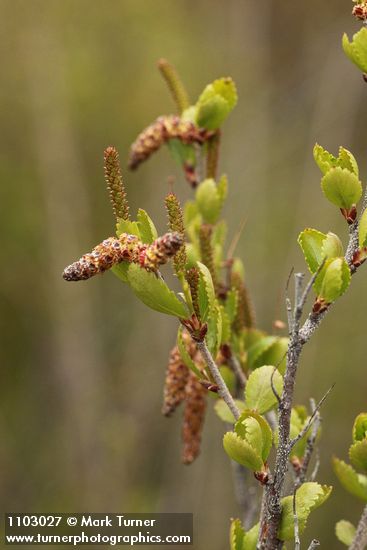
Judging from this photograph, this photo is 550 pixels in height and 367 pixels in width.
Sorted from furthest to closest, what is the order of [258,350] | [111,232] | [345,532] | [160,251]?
1. [111,232]
2. [258,350]
3. [345,532]
4. [160,251]

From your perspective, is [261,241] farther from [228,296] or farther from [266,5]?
[228,296]

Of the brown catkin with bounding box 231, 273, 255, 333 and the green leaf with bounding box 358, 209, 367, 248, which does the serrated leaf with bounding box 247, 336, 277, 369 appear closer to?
the brown catkin with bounding box 231, 273, 255, 333

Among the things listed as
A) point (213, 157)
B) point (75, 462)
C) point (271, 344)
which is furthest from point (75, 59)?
point (271, 344)

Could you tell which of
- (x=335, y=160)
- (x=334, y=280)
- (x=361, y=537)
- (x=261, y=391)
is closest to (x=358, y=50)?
(x=335, y=160)

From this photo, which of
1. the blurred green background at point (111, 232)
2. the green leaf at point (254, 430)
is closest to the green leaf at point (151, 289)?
the green leaf at point (254, 430)

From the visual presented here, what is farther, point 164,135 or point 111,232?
point 111,232

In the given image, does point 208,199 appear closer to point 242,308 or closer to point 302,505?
point 242,308
